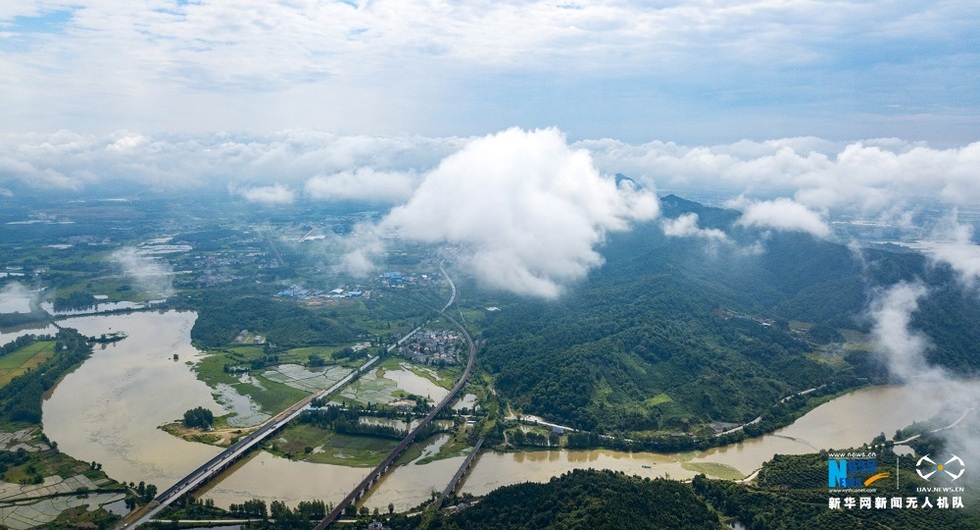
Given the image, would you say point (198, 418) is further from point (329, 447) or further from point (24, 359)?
point (24, 359)

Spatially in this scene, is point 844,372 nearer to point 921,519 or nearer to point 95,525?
point 921,519

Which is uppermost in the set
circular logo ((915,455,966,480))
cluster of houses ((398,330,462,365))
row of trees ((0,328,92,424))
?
row of trees ((0,328,92,424))

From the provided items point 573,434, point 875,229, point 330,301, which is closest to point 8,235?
point 330,301

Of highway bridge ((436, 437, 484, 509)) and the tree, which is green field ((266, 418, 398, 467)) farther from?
the tree

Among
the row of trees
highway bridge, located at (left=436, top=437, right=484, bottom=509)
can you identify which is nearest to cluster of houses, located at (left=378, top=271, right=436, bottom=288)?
the row of trees

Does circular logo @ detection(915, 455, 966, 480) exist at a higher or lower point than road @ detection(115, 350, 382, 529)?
lower

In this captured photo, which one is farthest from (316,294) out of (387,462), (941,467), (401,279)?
(941,467)
